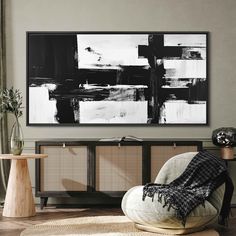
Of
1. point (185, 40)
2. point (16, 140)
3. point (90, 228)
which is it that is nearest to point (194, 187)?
point (90, 228)

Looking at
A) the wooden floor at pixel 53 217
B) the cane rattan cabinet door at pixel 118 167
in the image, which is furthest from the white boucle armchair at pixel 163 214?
the cane rattan cabinet door at pixel 118 167

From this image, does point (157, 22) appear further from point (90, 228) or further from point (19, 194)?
point (90, 228)

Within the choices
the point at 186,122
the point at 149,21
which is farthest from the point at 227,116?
the point at 149,21

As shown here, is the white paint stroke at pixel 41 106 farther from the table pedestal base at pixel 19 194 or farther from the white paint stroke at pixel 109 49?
the table pedestal base at pixel 19 194

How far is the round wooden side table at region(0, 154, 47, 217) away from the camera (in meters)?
5.54

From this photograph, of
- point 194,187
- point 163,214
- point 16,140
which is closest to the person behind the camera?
point 163,214

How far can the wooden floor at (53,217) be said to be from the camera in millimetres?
4879

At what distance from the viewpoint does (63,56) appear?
21.1 feet

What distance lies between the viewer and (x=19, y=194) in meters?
5.57

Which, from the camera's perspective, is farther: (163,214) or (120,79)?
(120,79)

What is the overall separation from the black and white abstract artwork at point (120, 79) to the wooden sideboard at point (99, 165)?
0.44 meters

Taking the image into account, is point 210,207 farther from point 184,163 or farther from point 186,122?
point 186,122

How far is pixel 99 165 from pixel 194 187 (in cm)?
132

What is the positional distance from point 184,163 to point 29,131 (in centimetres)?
198
